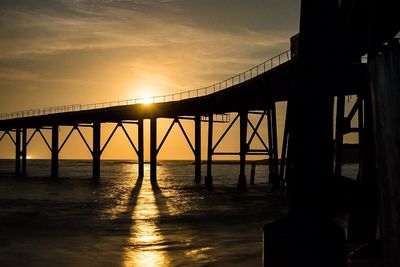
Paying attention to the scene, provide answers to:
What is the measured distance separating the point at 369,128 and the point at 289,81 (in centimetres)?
1586

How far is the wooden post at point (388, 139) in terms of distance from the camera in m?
2.36

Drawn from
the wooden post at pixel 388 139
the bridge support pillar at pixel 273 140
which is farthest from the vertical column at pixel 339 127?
the bridge support pillar at pixel 273 140

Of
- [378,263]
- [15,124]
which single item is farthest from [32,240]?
[15,124]

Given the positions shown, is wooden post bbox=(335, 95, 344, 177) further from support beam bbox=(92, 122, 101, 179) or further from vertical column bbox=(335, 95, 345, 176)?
support beam bbox=(92, 122, 101, 179)

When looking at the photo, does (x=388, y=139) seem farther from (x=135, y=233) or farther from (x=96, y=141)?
(x=96, y=141)

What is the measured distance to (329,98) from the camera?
3193mm

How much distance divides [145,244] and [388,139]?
398 inches

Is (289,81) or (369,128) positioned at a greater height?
(289,81)

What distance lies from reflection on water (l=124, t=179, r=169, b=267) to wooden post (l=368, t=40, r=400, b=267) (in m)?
7.14

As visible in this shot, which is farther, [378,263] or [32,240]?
[32,240]

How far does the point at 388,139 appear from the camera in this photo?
2436 millimetres

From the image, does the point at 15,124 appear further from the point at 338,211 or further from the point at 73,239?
the point at 338,211

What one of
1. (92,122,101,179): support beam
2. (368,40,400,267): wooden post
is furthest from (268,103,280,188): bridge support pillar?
(368,40,400,267): wooden post

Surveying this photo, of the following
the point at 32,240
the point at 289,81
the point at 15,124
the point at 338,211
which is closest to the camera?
the point at 338,211
